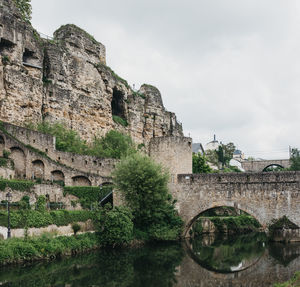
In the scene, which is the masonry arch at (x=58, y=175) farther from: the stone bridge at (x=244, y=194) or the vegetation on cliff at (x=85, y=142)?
the stone bridge at (x=244, y=194)

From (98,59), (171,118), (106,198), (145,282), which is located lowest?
(145,282)

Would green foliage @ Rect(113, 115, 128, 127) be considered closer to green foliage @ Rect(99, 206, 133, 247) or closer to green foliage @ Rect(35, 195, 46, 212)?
green foliage @ Rect(99, 206, 133, 247)

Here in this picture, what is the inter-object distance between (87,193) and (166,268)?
1191 cm

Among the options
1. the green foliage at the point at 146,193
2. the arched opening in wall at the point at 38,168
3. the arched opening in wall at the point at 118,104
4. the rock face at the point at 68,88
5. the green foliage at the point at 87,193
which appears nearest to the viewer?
the green foliage at the point at 146,193

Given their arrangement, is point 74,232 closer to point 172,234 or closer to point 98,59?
point 172,234

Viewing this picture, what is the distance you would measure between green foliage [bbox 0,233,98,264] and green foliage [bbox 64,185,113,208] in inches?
203

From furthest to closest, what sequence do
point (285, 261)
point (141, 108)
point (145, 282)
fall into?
point (141, 108)
point (285, 261)
point (145, 282)

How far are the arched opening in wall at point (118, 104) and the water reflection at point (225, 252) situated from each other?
2321 centimetres

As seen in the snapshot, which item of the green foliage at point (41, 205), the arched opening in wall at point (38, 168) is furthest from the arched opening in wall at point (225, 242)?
the arched opening in wall at point (38, 168)

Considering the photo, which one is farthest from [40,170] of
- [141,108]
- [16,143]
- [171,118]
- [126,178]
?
[171,118]

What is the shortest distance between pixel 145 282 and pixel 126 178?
34.8 ft

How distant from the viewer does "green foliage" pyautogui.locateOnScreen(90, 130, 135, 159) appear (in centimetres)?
3975

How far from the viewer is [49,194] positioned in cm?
2562

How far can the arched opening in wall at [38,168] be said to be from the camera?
31638mm
